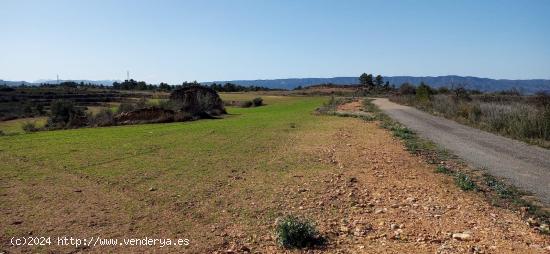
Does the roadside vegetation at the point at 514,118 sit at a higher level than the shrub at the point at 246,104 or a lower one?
higher

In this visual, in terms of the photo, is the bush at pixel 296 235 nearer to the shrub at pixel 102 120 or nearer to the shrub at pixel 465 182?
the shrub at pixel 465 182

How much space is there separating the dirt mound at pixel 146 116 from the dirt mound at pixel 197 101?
2397 millimetres

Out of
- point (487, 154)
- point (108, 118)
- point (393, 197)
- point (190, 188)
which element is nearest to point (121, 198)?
point (190, 188)

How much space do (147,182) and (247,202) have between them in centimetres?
255

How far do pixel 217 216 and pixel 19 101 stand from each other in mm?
59833

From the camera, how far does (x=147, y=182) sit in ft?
30.1

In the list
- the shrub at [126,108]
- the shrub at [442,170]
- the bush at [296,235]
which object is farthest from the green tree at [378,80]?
the bush at [296,235]

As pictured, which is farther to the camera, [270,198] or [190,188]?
[190,188]

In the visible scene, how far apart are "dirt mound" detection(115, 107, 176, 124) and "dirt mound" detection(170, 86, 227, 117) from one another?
7.87 ft

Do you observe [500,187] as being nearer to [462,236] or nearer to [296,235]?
[462,236]

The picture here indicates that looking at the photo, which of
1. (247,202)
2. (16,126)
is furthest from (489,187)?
(16,126)

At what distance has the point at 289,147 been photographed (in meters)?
14.5

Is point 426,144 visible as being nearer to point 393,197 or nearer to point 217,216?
point 393,197

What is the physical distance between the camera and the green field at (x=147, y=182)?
22.3 ft
